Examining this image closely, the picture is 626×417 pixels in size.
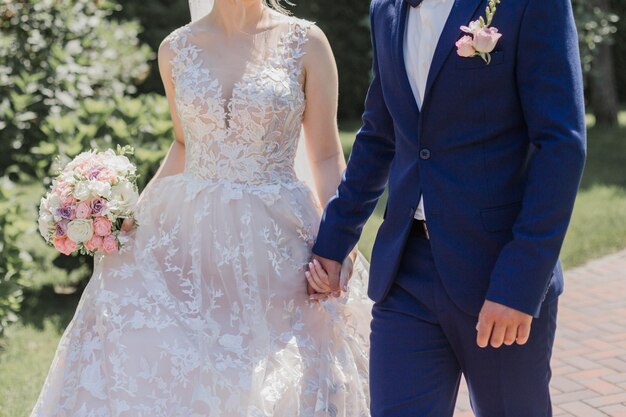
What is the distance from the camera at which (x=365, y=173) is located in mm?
3119

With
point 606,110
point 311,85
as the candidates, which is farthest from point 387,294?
point 606,110

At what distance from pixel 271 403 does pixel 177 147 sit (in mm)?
1255

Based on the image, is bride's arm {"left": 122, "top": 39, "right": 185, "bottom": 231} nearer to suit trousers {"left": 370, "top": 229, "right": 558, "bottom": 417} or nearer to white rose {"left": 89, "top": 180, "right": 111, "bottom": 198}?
white rose {"left": 89, "top": 180, "right": 111, "bottom": 198}

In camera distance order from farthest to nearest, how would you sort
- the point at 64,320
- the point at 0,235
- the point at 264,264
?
the point at 64,320, the point at 0,235, the point at 264,264

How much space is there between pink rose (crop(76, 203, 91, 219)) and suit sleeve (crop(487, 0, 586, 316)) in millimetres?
1647

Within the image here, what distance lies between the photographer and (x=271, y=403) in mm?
3254

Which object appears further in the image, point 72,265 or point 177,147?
point 72,265

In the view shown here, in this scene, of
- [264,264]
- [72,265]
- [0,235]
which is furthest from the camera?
[72,265]

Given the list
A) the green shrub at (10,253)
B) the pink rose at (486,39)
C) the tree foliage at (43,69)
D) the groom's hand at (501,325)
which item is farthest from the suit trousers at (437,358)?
the tree foliage at (43,69)

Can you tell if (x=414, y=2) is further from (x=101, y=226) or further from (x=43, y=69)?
(x=43, y=69)

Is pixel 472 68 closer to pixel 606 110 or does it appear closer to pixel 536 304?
pixel 536 304

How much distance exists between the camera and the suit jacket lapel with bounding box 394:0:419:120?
110 inches

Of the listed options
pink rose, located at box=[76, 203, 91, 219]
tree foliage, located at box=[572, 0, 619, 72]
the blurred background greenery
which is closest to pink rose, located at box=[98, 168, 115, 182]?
pink rose, located at box=[76, 203, 91, 219]

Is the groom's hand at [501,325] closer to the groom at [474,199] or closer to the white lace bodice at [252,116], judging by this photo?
the groom at [474,199]
